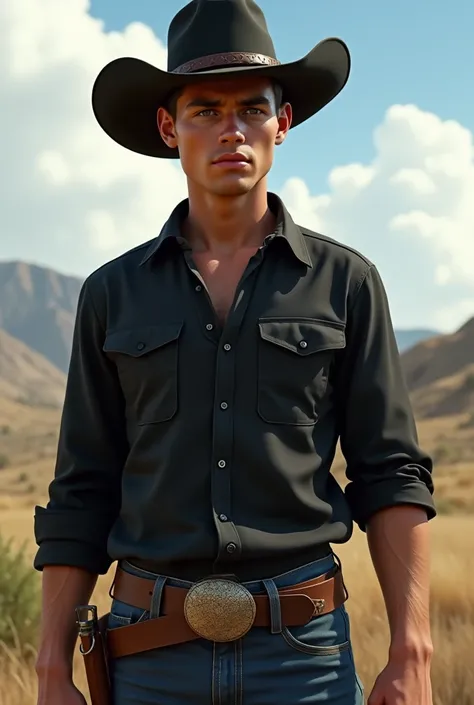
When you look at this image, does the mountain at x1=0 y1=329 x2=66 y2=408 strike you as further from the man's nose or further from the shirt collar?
the man's nose

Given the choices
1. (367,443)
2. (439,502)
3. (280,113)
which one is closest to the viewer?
(367,443)

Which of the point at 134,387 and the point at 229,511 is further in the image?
the point at 134,387

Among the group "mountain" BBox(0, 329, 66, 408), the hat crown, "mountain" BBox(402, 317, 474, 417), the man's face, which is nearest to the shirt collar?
the man's face

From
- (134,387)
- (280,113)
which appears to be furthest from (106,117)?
(134,387)

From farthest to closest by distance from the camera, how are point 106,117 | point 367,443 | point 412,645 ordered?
point 106,117
point 367,443
point 412,645

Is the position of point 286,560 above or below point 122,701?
above

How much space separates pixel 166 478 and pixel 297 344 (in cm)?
45

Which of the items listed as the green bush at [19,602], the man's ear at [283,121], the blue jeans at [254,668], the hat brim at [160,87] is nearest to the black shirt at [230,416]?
the blue jeans at [254,668]

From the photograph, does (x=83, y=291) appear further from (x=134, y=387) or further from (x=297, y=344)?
(x=297, y=344)

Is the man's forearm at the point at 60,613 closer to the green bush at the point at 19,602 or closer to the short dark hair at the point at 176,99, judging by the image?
the short dark hair at the point at 176,99

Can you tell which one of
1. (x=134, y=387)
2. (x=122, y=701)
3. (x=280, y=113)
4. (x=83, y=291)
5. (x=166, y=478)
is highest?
(x=280, y=113)

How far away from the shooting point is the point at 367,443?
8.38ft

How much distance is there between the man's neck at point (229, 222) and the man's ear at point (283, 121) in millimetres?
168

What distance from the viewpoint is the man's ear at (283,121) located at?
2768 mm
